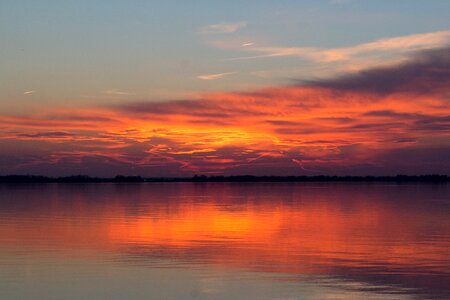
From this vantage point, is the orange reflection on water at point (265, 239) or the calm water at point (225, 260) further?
the orange reflection on water at point (265, 239)

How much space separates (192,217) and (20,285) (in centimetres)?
2691

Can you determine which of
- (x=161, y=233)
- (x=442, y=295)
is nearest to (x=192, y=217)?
(x=161, y=233)

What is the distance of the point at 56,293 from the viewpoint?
18.6m

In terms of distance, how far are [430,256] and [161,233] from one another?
13840 mm

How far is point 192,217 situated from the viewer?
46062 millimetres

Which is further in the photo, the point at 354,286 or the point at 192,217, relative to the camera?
the point at 192,217

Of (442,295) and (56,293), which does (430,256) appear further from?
(56,293)

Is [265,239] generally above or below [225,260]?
above

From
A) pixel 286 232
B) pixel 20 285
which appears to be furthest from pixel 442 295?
pixel 286 232


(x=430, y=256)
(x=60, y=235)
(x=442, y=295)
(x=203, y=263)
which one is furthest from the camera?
(x=60, y=235)

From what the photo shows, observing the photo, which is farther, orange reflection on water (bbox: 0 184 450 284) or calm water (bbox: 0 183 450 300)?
orange reflection on water (bbox: 0 184 450 284)

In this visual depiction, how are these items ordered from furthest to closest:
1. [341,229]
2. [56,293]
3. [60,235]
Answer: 1. [341,229]
2. [60,235]
3. [56,293]

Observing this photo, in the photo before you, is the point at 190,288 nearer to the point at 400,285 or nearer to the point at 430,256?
the point at 400,285

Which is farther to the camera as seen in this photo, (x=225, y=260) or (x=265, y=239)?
(x=265, y=239)
